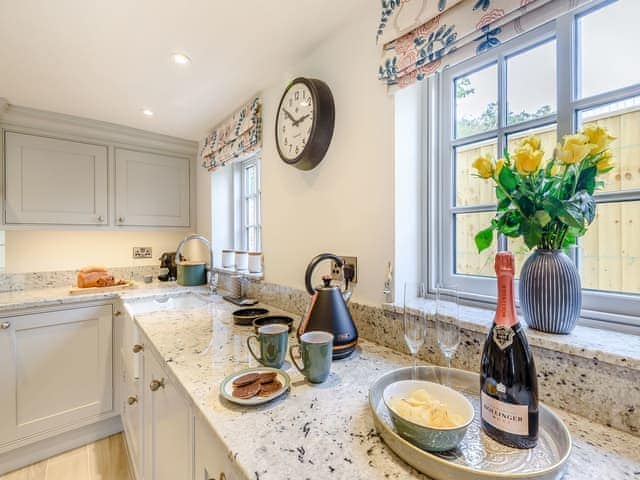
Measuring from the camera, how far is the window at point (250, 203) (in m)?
2.27

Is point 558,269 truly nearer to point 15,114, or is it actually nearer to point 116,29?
point 116,29

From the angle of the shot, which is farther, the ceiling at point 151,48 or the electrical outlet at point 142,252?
the electrical outlet at point 142,252

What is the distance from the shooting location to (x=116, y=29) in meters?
1.20

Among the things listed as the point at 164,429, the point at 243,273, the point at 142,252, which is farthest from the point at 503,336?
the point at 142,252

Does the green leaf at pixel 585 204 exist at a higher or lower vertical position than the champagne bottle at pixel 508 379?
higher

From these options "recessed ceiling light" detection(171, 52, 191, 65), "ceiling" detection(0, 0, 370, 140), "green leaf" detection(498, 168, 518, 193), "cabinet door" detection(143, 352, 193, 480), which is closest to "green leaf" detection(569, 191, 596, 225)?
"green leaf" detection(498, 168, 518, 193)

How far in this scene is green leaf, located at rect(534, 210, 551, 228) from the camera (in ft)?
2.12

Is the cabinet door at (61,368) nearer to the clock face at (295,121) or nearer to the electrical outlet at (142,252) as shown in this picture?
the electrical outlet at (142,252)

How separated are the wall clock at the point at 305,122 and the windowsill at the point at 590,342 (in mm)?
782

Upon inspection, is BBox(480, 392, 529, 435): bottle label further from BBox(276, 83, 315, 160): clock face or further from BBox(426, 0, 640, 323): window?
BBox(276, 83, 315, 160): clock face

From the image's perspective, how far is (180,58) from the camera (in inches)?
54.6

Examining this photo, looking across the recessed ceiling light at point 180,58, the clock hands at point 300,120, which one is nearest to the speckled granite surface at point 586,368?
the clock hands at point 300,120

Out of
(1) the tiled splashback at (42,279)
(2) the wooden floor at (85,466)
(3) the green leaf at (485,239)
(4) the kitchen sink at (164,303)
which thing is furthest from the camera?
(1) the tiled splashback at (42,279)

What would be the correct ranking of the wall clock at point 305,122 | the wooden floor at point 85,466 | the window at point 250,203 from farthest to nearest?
the window at point 250,203
the wooden floor at point 85,466
the wall clock at point 305,122
